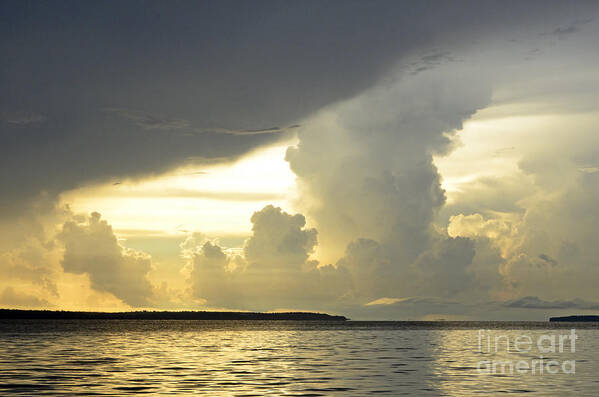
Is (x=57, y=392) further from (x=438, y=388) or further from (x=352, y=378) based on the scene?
(x=438, y=388)

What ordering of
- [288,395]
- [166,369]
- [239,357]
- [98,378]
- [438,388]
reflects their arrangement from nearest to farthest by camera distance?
[288,395]
[438,388]
[98,378]
[166,369]
[239,357]

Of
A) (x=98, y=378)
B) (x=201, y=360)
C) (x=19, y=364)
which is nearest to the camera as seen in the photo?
(x=98, y=378)

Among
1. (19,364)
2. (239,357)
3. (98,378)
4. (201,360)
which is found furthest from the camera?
(239,357)

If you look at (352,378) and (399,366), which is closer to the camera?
(352,378)

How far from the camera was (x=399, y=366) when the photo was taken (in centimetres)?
6744

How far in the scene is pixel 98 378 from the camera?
54.4 meters

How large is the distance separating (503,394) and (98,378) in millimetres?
31070

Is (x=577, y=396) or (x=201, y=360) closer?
(x=577, y=396)

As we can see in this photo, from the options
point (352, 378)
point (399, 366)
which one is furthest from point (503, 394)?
point (399, 366)

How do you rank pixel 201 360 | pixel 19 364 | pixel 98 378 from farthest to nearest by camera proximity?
pixel 201 360
pixel 19 364
pixel 98 378

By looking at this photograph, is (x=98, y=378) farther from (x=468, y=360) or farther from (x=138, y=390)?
(x=468, y=360)

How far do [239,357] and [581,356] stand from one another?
137 ft

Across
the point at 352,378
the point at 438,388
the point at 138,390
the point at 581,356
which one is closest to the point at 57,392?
the point at 138,390

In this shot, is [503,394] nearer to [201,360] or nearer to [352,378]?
[352,378]
